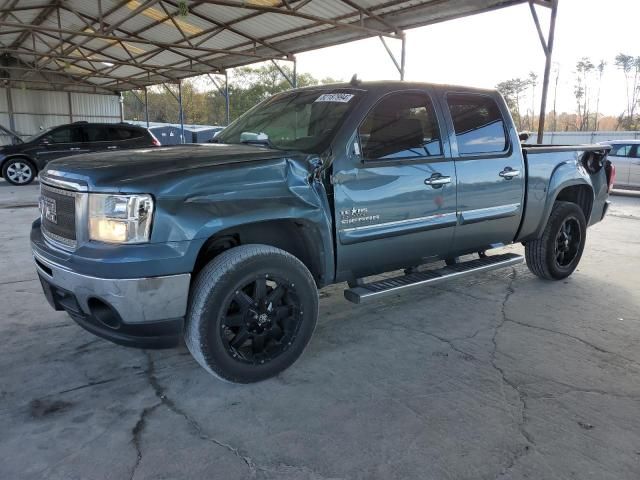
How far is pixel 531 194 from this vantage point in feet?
14.7

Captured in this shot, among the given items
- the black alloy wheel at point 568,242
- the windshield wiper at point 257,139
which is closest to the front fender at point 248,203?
the windshield wiper at point 257,139

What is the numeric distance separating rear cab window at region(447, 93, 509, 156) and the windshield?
0.95 meters

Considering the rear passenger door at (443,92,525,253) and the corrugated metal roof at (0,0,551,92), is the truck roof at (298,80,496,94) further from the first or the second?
the corrugated metal roof at (0,0,551,92)

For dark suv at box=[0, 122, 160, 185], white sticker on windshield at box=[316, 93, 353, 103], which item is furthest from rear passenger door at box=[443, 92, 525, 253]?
dark suv at box=[0, 122, 160, 185]

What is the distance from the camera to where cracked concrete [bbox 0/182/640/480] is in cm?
230

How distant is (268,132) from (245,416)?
2122 mm

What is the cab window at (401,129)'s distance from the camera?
346 cm

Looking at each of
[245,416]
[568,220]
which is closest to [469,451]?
[245,416]

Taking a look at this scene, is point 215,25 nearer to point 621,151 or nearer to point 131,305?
point 621,151

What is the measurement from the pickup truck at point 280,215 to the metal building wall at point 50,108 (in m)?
26.1

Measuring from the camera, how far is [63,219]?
2.85 m

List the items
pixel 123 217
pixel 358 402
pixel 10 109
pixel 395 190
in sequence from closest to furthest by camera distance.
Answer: pixel 123 217
pixel 358 402
pixel 395 190
pixel 10 109

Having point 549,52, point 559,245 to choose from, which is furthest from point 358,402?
point 549,52

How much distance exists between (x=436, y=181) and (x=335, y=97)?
3.18ft
